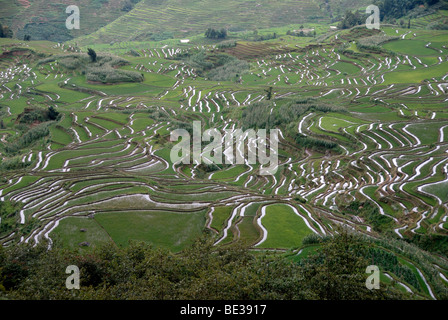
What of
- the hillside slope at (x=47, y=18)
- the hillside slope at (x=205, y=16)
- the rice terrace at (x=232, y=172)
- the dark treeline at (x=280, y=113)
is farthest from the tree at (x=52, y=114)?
the hillside slope at (x=47, y=18)

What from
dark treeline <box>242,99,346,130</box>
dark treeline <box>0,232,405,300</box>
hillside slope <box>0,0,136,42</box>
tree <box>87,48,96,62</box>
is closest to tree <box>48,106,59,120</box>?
dark treeline <box>242,99,346,130</box>

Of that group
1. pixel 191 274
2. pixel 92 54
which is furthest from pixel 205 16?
pixel 191 274

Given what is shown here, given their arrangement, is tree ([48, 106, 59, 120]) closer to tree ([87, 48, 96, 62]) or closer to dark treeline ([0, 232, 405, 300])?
tree ([87, 48, 96, 62])

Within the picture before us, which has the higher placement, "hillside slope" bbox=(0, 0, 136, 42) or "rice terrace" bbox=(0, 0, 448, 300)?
"hillside slope" bbox=(0, 0, 136, 42)

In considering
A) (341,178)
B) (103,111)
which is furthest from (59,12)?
(341,178)

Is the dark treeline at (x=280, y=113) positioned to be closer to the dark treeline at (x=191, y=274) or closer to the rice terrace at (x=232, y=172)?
the rice terrace at (x=232, y=172)

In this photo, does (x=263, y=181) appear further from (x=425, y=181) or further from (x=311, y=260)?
(x=311, y=260)

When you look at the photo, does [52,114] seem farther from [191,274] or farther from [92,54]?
[191,274]
